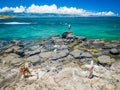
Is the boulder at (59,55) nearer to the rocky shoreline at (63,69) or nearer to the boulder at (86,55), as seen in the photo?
the rocky shoreline at (63,69)

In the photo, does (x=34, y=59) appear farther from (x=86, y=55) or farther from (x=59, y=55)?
(x=86, y=55)

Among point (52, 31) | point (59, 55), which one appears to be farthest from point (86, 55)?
point (52, 31)

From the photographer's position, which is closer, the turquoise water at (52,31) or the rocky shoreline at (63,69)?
the rocky shoreline at (63,69)

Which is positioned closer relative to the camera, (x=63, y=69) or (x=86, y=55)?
(x=63, y=69)

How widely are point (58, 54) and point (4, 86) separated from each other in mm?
11476

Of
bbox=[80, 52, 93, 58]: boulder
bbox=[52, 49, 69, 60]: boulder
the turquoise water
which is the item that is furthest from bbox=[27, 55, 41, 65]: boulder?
the turquoise water

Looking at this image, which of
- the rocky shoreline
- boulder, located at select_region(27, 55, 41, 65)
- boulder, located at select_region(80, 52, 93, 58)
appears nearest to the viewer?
the rocky shoreline

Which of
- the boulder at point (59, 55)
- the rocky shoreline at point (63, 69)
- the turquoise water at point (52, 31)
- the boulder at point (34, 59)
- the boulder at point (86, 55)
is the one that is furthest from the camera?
the turquoise water at point (52, 31)

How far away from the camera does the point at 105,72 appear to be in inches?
779

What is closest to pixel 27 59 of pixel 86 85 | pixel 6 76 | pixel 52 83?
pixel 6 76

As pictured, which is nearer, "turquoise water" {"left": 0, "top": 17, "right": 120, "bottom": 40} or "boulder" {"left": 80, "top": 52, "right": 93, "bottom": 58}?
"boulder" {"left": 80, "top": 52, "right": 93, "bottom": 58}

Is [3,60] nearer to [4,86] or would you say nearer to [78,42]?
[4,86]

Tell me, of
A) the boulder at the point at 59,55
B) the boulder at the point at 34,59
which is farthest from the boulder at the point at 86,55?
the boulder at the point at 34,59

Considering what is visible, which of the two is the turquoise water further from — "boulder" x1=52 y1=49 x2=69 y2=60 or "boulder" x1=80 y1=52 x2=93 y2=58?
"boulder" x1=52 y1=49 x2=69 y2=60
